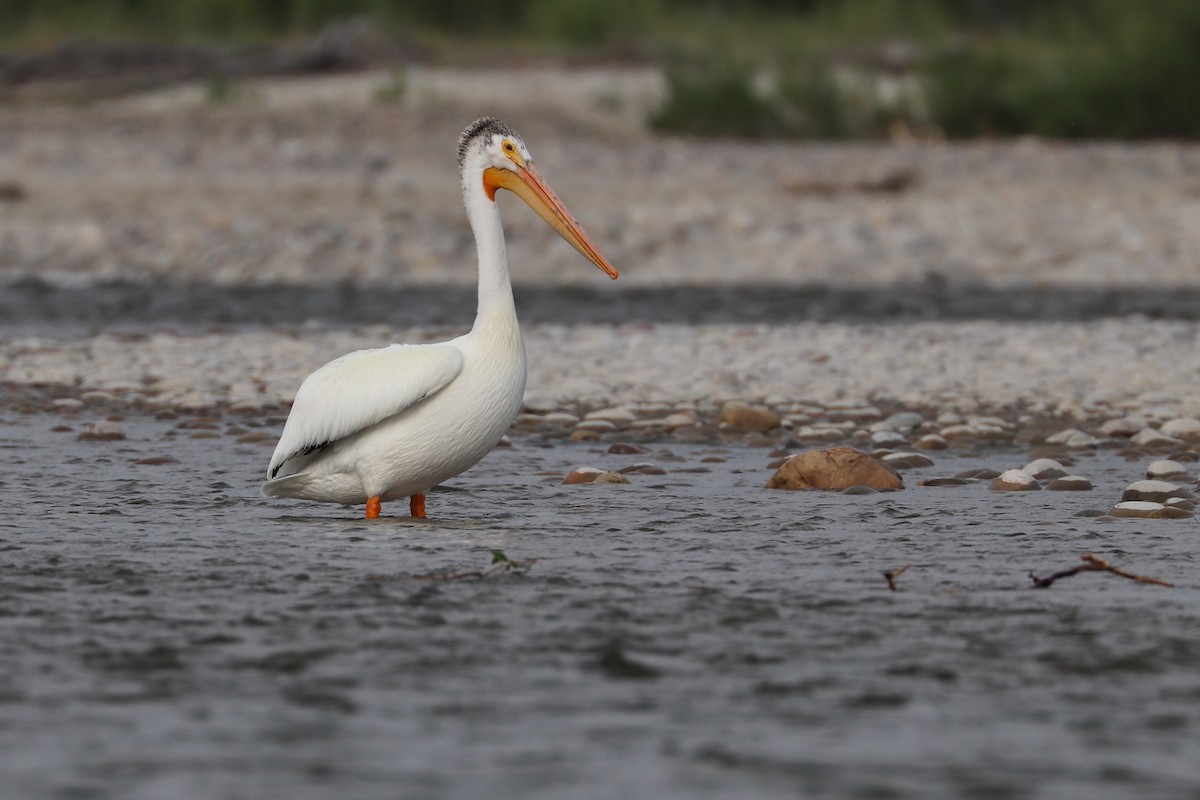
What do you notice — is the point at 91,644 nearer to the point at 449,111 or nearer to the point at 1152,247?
the point at 1152,247

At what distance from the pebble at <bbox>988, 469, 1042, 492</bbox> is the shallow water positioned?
17 cm

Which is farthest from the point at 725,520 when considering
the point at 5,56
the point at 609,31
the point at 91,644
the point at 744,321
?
the point at 609,31

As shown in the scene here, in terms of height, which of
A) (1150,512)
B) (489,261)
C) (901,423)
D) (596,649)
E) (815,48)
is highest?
(815,48)

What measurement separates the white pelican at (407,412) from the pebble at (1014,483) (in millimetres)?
1919

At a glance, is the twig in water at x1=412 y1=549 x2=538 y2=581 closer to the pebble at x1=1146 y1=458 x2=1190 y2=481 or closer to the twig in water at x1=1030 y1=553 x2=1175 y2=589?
the twig in water at x1=1030 y1=553 x2=1175 y2=589

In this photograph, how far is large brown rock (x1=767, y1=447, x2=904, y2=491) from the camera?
24.2ft

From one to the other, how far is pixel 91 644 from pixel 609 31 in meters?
29.0

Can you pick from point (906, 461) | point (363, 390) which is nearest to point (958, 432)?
point (906, 461)

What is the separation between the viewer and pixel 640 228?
717 inches

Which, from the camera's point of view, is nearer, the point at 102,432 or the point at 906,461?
the point at 906,461

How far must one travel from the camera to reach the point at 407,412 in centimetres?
657

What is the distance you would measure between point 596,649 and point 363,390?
6.62 ft

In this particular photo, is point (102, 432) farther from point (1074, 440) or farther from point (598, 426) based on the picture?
point (1074, 440)

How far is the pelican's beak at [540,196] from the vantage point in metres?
7.11
